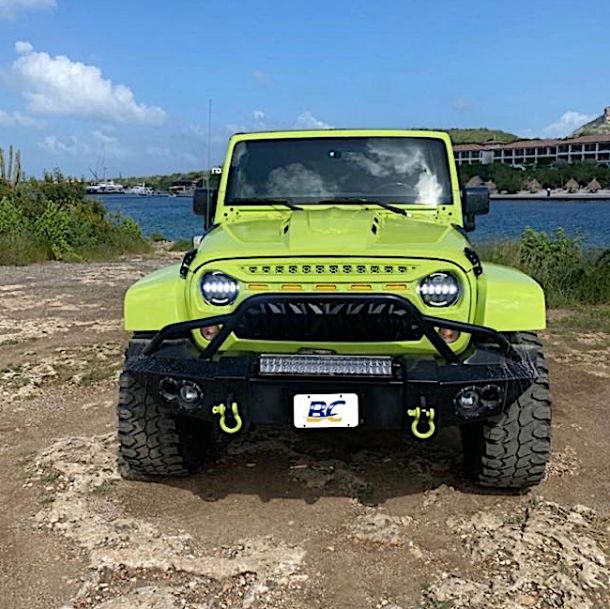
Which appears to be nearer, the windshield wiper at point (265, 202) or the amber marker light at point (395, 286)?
the amber marker light at point (395, 286)

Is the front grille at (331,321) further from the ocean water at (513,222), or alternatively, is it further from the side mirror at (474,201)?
the ocean water at (513,222)

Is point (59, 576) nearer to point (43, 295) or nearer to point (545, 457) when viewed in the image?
point (545, 457)

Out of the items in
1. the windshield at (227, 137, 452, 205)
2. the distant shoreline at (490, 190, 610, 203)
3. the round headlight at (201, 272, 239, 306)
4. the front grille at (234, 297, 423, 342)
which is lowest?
the front grille at (234, 297, 423, 342)

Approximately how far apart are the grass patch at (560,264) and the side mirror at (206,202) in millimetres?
6355

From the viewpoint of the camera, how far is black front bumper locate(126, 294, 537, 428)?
3.11 m

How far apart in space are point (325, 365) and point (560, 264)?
870cm

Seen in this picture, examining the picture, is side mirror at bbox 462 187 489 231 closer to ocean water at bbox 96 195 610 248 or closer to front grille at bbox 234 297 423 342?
front grille at bbox 234 297 423 342

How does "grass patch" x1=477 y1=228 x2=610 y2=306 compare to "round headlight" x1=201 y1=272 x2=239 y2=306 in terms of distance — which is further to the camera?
"grass patch" x1=477 y1=228 x2=610 y2=306

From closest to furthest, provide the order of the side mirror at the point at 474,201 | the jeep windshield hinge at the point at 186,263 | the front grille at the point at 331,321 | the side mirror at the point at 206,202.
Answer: the front grille at the point at 331,321 → the jeep windshield hinge at the point at 186,263 → the side mirror at the point at 474,201 → the side mirror at the point at 206,202

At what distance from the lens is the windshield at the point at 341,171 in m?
4.61

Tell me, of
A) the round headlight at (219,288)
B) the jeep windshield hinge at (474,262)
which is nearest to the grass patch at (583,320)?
the jeep windshield hinge at (474,262)

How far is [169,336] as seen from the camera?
3328mm

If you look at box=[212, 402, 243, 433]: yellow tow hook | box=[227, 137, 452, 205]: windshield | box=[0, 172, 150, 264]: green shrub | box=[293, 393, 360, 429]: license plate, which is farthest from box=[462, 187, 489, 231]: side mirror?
box=[0, 172, 150, 264]: green shrub

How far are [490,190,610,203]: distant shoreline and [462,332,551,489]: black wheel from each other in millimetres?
68713
